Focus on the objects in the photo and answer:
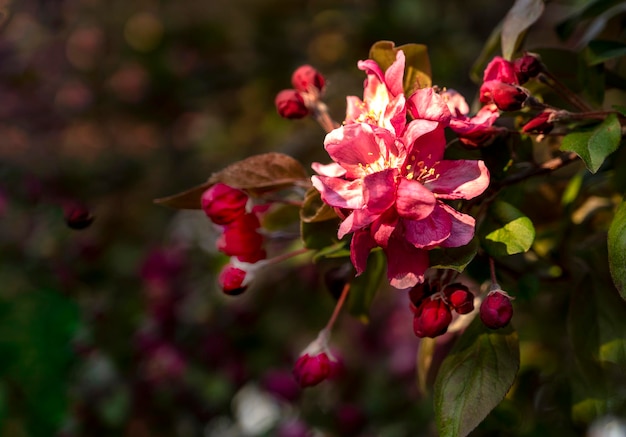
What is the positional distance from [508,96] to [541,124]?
4 cm

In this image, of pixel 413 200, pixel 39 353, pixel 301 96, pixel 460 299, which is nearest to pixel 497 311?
pixel 460 299

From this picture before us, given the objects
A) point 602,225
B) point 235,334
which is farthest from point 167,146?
point 602,225

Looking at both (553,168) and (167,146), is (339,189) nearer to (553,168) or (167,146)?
(553,168)

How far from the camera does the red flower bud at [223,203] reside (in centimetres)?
80

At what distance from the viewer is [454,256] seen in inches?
27.1


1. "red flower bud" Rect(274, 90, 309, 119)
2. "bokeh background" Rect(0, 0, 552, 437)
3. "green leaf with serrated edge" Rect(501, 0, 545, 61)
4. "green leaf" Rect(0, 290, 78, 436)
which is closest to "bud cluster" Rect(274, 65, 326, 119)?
"red flower bud" Rect(274, 90, 309, 119)

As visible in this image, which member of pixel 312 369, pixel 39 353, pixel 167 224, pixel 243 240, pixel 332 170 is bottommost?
pixel 167 224

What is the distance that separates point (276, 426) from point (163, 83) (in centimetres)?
154

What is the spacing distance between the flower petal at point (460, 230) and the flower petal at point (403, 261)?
1.1 inches

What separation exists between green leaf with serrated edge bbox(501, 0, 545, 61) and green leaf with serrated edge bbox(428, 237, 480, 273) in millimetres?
260

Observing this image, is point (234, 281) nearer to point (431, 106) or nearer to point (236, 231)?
point (236, 231)

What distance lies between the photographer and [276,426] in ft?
5.84

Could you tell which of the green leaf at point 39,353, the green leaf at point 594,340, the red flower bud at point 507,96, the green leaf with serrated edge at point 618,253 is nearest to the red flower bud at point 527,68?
the red flower bud at point 507,96

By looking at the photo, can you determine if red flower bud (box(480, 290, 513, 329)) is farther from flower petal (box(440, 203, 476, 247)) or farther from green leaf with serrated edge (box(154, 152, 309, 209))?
green leaf with serrated edge (box(154, 152, 309, 209))
